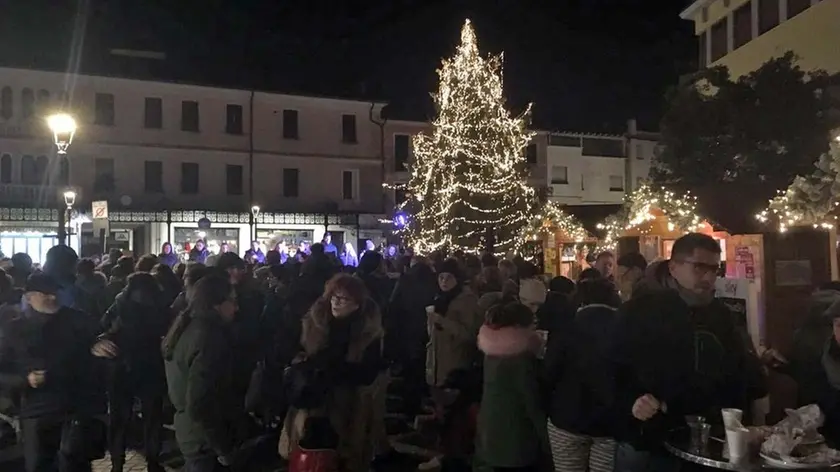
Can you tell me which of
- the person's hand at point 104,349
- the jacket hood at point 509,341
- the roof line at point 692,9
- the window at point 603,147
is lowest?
the person's hand at point 104,349

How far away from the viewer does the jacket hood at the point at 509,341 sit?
201 inches

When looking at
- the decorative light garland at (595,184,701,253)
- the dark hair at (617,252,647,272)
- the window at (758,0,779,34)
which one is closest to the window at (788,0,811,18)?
the window at (758,0,779,34)

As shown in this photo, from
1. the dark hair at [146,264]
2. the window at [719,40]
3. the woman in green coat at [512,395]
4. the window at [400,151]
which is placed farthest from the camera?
the window at [400,151]

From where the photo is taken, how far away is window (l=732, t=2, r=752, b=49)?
77.4ft

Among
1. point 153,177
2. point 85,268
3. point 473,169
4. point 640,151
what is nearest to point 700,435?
point 85,268

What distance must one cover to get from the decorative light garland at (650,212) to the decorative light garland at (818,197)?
12.2 feet

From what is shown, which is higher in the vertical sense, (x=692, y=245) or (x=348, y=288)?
(x=692, y=245)

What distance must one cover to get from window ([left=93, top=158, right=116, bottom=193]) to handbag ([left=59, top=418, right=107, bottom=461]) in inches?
1218

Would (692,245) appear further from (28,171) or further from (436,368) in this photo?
(28,171)

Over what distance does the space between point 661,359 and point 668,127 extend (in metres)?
15.8

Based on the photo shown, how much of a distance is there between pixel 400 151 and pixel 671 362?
39.0m

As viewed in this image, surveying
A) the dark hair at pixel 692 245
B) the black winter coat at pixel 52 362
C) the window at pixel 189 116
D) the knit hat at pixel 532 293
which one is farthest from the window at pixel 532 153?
the dark hair at pixel 692 245

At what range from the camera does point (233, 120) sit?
38.6m

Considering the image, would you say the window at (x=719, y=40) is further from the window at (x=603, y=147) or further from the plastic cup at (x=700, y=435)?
the plastic cup at (x=700, y=435)
